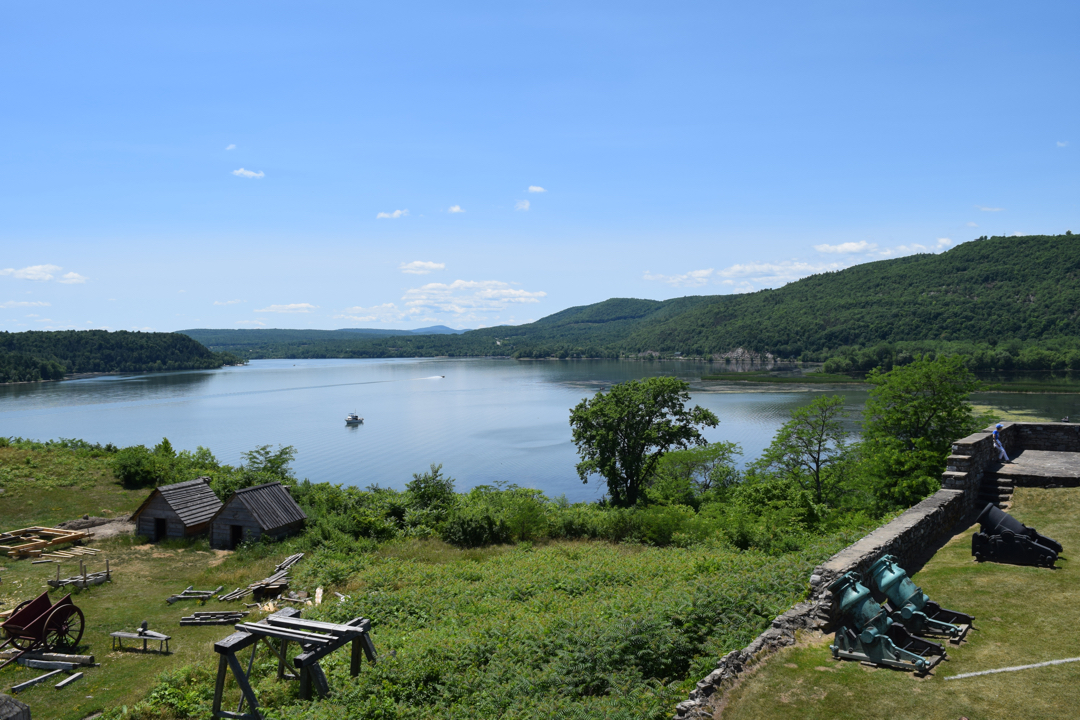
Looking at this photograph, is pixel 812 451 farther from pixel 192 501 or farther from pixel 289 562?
pixel 192 501

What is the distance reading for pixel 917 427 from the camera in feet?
71.9

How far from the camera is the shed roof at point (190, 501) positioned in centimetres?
2377

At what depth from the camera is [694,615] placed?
9.38 m

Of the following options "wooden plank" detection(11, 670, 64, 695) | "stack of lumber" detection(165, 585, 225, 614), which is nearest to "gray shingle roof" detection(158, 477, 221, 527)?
"stack of lumber" detection(165, 585, 225, 614)

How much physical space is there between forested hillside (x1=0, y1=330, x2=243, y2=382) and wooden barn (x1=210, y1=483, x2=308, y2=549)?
6117 inches

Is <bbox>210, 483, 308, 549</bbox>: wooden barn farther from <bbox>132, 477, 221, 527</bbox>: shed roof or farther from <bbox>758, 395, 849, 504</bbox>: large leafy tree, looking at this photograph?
<bbox>758, 395, 849, 504</bbox>: large leafy tree

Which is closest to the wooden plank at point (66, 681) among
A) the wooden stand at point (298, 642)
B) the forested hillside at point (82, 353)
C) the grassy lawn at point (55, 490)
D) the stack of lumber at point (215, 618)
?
the stack of lumber at point (215, 618)

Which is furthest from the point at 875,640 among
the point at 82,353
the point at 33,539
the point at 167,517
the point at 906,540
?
the point at 82,353

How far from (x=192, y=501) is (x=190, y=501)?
0.33 feet

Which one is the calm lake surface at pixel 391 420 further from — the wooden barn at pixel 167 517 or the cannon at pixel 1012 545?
the cannon at pixel 1012 545

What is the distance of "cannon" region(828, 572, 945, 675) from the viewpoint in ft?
23.4

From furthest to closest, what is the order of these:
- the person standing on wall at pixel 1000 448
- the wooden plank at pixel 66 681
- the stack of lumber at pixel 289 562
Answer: the stack of lumber at pixel 289 562 < the person standing on wall at pixel 1000 448 < the wooden plank at pixel 66 681

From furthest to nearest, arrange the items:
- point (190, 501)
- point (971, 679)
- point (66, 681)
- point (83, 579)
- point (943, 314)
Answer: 1. point (943, 314)
2. point (190, 501)
3. point (83, 579)
4. point (66, 681)
5. point (971, 679)

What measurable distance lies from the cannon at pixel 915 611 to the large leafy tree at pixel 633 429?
30.7 m
